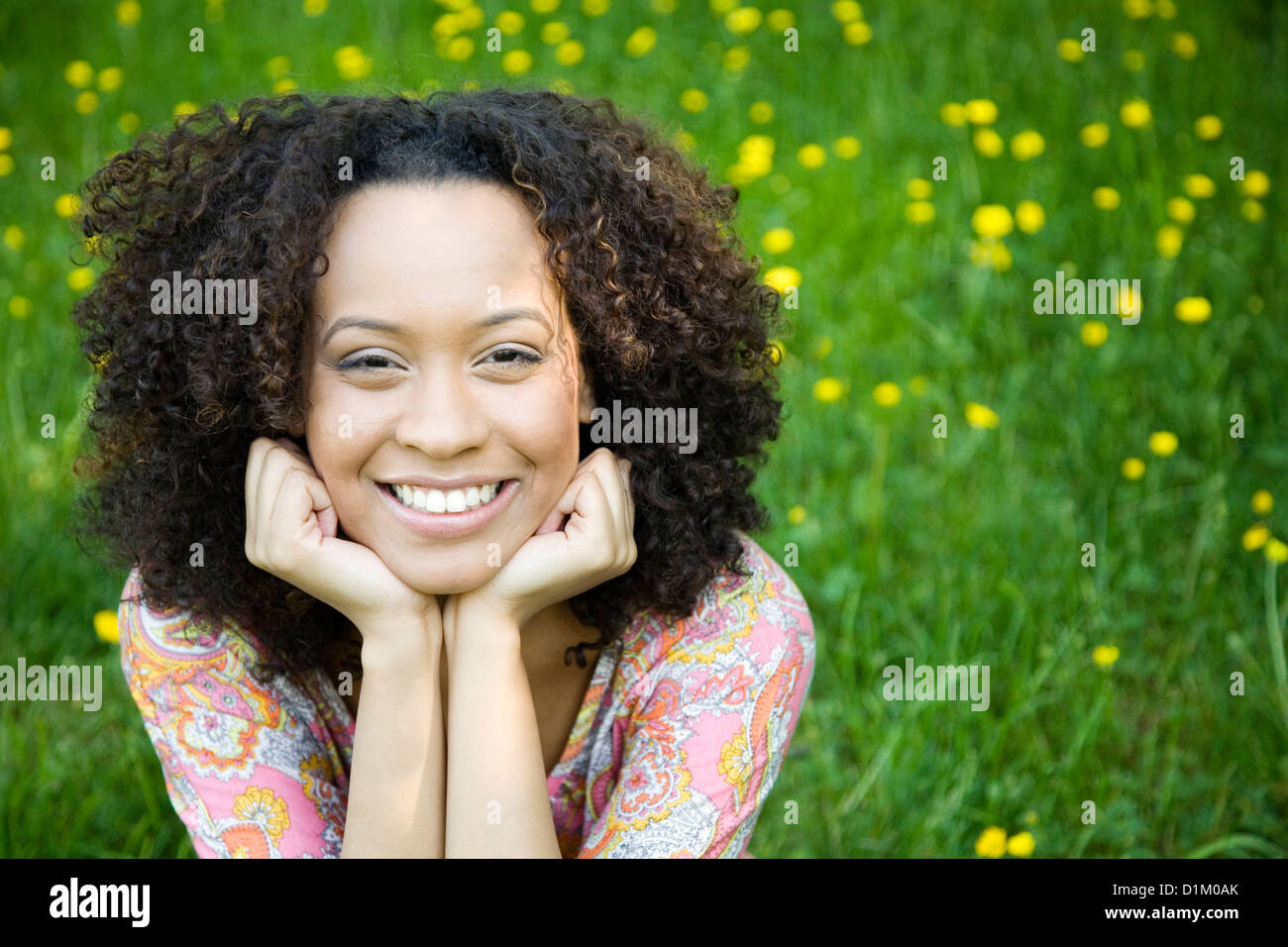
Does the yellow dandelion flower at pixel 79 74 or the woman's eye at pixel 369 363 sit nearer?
the woman's eye at pixel 369 363

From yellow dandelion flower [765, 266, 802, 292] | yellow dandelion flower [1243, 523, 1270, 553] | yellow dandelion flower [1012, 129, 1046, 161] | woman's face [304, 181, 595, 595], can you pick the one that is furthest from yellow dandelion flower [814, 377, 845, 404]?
woman's face [304, 181, 595, 595]

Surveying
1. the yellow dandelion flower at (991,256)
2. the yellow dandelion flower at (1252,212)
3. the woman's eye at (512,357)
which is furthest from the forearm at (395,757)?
the yellow dandelion flower at (1252,212)

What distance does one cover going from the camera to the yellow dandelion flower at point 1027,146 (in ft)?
12.2

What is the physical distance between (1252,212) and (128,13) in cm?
340

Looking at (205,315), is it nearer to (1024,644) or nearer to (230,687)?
(230,687)

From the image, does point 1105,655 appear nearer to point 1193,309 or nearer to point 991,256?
point 1193,309

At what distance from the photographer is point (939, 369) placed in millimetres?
3312

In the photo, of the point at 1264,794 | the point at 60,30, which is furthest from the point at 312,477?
the point at 60,30

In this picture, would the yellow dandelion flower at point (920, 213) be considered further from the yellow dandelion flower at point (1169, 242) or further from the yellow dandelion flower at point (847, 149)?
the yellow dandelion flower at point (1169, 242)

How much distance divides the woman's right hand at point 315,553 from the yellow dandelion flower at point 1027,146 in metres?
2.53

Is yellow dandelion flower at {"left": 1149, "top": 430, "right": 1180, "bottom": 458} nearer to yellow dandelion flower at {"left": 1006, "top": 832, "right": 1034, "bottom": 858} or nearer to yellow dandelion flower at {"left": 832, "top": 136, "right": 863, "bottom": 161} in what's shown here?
yellow dandelion flower at {"left": 1006, "top": 832, "right": 1034, "bottom": 858}

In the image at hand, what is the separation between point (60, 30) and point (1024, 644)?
360 centimetres

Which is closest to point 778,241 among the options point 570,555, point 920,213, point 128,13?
point 920,213

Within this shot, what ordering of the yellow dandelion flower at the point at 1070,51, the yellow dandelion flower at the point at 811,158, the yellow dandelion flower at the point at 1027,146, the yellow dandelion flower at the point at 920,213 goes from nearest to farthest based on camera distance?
the yellow dandelion flower at the point at 920,213 → the yellow dandelion flower at the point at 1027,146 → the yellow dandelion flower at the point at 811,158 → the yellow dandelion flower at the point at 1070,51
